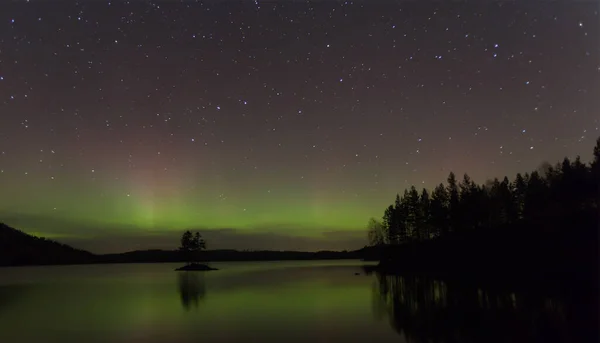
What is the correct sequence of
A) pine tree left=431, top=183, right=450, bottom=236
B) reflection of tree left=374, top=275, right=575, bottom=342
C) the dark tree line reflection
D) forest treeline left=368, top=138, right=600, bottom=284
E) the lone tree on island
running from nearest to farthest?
the dark tree line reflection < reflection of tree left=374, top=275, right=575, bottom=342 < forest treeline left=368, top=138, right=600, bottom=284 < pine tree left=431, top=183, right=450, bottom=236 < the lone tree on island

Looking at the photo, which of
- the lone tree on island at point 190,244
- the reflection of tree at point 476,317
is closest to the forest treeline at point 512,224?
the reflection of tree at point 476,317

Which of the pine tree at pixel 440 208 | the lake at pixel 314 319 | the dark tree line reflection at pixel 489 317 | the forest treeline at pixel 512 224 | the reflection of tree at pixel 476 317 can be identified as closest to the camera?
the dark tree line reflection at pixel 489 317

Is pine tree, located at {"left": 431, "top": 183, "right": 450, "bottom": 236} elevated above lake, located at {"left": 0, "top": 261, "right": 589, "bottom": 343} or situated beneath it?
elevated above

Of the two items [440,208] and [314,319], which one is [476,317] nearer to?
[314,319]

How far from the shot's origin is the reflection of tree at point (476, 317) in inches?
774

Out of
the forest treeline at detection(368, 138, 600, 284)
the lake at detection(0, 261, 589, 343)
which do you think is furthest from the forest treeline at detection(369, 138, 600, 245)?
the lake at detection(0, 261, 589, 343)

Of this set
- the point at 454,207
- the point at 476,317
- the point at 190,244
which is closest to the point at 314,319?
the point at 476,317

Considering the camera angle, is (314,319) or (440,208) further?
(440,208)

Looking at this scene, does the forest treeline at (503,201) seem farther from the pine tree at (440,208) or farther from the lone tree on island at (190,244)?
the lone tree on island at (190,244)

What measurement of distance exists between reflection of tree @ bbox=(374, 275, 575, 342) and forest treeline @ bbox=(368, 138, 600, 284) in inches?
563

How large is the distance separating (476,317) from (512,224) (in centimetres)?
4080

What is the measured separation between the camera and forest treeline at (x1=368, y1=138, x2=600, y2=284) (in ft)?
150

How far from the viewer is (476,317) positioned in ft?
80.5

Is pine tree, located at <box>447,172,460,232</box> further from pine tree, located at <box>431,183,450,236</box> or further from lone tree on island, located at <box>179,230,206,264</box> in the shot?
lone tree on island, located at <box>179,230,206,264</box>
